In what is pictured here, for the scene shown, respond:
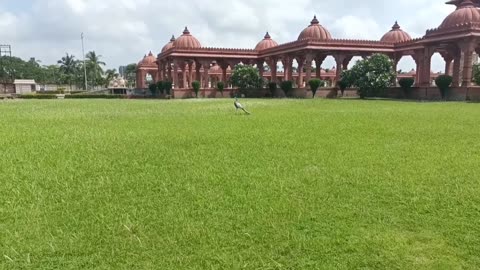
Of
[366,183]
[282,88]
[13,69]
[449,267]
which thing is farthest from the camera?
[13,69]

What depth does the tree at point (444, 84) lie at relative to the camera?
2583cm

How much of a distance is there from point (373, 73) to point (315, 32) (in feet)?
30.3

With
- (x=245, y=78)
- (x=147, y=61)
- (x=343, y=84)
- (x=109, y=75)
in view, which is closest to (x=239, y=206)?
(x=343, y=84)

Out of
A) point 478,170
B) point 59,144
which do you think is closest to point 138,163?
point 59,144

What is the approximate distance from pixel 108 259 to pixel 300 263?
1365mm

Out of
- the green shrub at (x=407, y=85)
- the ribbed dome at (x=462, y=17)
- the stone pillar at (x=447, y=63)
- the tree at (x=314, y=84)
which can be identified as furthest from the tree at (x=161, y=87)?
the stone pillar at (x=447, y=63)

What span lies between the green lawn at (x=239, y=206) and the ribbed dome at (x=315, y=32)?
30.6 meters

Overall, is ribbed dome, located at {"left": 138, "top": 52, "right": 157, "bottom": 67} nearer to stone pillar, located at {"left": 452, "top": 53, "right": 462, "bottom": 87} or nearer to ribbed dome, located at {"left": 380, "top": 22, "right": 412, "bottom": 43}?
ribbed dome, located at {"left": 380, "top": 22, "right": 412, "bottom": 43}

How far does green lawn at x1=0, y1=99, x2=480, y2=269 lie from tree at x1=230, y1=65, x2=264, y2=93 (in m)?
29.1

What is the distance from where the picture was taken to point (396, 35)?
1574 inches

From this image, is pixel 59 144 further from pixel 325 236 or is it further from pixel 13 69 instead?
pixel 13 69

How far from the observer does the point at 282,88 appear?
3481 centimetres

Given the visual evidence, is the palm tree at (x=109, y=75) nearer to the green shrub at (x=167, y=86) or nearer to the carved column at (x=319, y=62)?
the green shrub at (x=167, y=86)

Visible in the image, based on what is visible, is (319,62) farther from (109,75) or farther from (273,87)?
(109,75)
